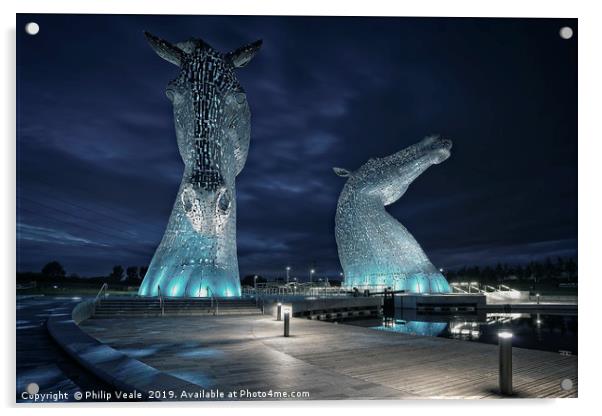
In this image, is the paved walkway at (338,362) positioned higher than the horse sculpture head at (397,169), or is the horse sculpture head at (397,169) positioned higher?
the horse sculpture head at (397,169)

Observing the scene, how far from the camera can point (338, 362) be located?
24.2 ft

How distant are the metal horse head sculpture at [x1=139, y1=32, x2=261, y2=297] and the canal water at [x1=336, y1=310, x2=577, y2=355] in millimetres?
7353

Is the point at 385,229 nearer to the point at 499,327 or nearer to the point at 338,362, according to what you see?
the point at 499,327

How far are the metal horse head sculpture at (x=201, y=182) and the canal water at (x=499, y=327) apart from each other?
24.1 feet

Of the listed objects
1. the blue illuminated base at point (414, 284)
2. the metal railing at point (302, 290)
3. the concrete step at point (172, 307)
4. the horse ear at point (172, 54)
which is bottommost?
the metal railing at point (302, 290)

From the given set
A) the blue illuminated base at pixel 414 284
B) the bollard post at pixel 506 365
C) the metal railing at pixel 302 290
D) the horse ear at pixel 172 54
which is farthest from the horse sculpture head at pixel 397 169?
the bollard post at pixel 506 365

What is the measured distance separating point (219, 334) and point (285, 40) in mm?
6572

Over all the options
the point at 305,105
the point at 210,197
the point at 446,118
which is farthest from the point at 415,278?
the point at 305,105

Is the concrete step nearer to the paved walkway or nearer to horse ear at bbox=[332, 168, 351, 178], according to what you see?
the paved walkway

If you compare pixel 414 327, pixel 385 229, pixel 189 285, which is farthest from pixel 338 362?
pixel 385 229

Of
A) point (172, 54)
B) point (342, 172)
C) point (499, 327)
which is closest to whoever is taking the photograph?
point (172, 54)

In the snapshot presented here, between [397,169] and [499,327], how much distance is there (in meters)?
14.2

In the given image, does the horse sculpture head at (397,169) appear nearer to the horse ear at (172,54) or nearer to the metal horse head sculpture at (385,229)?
the metal horse head sculpture at (385,229)

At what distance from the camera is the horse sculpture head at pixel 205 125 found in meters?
19.0
